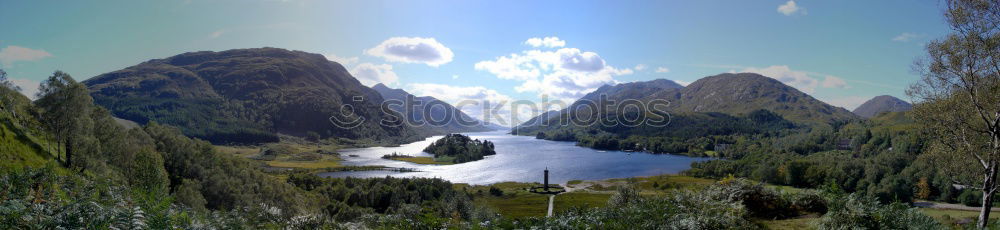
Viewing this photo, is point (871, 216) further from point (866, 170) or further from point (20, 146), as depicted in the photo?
point (866, 170)

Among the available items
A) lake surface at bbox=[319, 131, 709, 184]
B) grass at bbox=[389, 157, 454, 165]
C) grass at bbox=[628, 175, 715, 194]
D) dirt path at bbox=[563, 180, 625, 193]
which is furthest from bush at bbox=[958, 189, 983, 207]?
grass at bbox=[389, 157, 454, 165]

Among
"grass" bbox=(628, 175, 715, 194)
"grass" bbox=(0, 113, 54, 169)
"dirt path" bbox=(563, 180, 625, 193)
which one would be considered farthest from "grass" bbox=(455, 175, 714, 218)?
"grass" bbox=(0, 113, 54, 169)

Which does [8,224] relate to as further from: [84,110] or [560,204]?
[560,204]

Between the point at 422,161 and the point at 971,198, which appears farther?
the point at 422,161

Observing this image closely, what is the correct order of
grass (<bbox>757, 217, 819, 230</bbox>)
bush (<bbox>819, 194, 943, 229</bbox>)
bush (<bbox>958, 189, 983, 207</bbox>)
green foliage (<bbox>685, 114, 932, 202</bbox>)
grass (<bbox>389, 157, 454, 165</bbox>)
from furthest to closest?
grass (<bbox>389, 157, 454, 165</bbox>)
green foliage (<bbox>685, 114, 932, 202</bbox>)
bush (<bbox>958, 189, 983, 207</bbox>)
grass (<bbox>757, 217, 819, 230</bbox>)
bush (<bbox>819, 194, 943, 229</bbox>)

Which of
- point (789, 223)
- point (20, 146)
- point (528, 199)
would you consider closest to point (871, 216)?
point (789, 223)

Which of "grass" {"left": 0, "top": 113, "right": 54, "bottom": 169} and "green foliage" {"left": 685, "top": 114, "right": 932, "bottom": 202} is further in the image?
"green foliage" {"left": 685, "top": 114, "right": 932, "bottom": 202}

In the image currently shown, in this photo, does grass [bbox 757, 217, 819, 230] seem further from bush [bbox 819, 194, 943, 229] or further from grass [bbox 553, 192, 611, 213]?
grass [bbox 553, 192, 611, 213]

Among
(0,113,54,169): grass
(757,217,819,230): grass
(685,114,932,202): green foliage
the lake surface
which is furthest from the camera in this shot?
the lake surface

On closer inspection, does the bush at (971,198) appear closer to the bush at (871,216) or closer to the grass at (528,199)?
the grass at (528,199)

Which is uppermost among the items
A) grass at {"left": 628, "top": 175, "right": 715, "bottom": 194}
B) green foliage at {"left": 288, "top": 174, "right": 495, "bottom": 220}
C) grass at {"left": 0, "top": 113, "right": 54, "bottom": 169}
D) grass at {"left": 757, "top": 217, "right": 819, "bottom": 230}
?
grass at {"left": 0, "top": 113, "right": 54, "bottom": 169}

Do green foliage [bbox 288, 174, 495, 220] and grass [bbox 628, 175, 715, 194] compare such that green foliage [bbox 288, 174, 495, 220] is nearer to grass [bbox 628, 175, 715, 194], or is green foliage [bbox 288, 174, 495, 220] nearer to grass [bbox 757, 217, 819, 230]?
grass [bbox 628, 175, 715, 194]

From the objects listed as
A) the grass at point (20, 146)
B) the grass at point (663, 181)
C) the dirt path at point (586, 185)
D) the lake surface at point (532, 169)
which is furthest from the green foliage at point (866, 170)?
the grass at point (20, 146)

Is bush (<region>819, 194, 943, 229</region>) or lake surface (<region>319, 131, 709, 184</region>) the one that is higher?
bush (<region>819, 194, 943, 229</region>)
